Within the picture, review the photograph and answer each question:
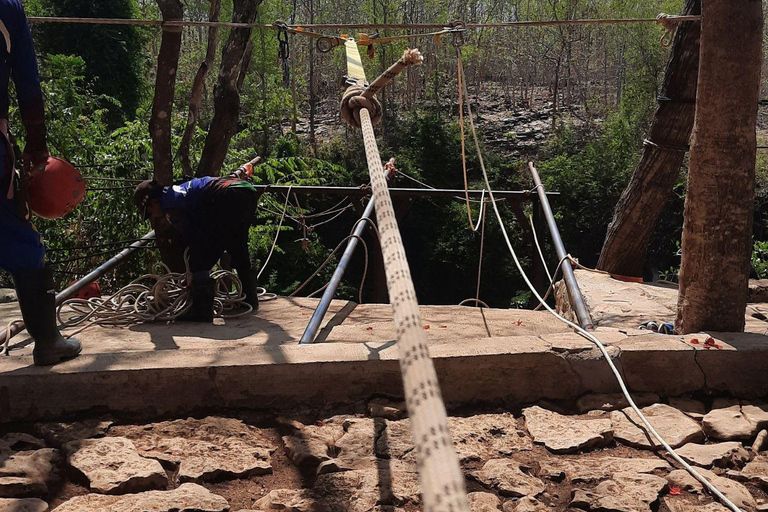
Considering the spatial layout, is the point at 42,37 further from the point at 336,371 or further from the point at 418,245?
the point at 336,371

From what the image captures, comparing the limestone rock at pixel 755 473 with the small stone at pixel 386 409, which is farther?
the small stone at pixel 386 409

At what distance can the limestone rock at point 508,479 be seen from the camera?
6.74 feet

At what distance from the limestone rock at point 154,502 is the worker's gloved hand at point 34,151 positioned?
4.23ft

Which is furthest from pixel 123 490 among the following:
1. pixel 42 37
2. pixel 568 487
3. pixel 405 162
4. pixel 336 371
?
pixel 42 37

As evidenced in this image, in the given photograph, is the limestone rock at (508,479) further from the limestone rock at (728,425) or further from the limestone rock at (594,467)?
the limestone rock at (728,425)

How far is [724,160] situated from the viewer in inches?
115

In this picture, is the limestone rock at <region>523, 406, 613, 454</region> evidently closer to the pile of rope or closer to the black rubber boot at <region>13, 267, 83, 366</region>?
the black rubber boot at <region>13, 267, 83, 366</region>

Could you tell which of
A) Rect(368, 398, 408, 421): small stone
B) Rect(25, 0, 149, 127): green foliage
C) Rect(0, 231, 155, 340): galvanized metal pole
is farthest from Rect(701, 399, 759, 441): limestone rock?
Rect(25, 0, 149, 127): green foliage

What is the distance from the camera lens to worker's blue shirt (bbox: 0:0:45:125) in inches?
98.8

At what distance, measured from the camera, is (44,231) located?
8.17 m

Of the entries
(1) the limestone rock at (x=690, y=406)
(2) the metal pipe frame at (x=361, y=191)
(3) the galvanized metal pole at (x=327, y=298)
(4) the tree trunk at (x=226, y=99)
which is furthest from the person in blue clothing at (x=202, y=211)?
(1) the limestone rock at (x=690, y=406)

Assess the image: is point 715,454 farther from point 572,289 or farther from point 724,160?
point 572,289

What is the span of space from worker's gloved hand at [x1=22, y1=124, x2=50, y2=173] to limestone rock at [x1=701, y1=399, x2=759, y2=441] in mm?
2506

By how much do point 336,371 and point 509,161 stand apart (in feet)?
60.8
